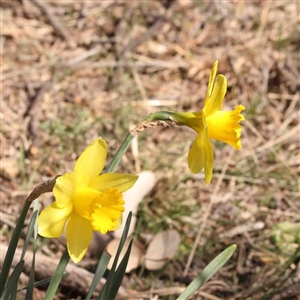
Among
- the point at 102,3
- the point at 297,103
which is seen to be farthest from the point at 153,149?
the point at 102,3

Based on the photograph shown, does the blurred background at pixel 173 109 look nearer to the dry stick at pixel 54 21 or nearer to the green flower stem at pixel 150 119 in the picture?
the dry stick at pixel 54 21

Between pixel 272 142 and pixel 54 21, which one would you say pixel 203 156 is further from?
pixel 54 21

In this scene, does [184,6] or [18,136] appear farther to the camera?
[184,6]

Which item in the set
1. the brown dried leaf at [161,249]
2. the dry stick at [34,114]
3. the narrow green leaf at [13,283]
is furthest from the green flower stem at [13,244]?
the dry stick at [34,114]

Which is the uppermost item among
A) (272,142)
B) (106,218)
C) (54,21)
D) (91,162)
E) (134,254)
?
(54,21)

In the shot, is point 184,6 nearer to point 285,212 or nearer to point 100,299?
point 285,212

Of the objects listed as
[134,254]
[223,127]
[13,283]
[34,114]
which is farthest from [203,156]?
[34,114]
